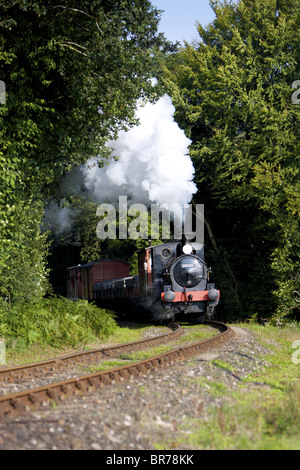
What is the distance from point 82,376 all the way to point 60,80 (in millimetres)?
10342

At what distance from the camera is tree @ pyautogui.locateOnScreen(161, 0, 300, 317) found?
19094 mm

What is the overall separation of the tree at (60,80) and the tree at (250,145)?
736cm

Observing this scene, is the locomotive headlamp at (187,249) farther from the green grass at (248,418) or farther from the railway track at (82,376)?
the green grass at (248,418)

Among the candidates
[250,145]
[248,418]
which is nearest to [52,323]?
[248,418]

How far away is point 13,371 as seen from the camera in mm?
8211

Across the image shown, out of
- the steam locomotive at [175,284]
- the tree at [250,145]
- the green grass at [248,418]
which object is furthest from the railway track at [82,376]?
the tree at [250,145]

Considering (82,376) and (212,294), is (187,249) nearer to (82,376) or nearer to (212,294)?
(212,294)

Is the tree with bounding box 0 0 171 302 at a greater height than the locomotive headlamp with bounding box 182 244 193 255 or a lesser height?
greater

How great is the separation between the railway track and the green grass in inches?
49.2

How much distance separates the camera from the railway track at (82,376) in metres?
5.75

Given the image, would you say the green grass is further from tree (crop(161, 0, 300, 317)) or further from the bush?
tree (crop(161, 0, 300, 317))

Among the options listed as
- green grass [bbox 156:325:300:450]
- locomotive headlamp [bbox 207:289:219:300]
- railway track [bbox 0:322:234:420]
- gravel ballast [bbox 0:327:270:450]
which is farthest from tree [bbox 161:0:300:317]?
gravel ballast [bbox 0:327:270:450]

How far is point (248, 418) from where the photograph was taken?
521 centimetres
